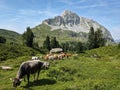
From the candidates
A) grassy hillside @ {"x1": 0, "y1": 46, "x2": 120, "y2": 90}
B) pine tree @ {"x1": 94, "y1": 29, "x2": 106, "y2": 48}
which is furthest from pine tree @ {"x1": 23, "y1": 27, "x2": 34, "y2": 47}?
grassy hillside @ {"x1": 0, "y1": 46, "x2": 120, "y2": 90}

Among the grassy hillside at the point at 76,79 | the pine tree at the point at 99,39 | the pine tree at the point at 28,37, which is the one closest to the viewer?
the grassy hillside at the point at 76,79

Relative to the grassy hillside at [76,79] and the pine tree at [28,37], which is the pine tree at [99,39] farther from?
the grassy hillside at [76,79]

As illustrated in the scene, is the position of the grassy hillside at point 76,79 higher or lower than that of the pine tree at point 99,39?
lower

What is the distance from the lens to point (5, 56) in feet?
370

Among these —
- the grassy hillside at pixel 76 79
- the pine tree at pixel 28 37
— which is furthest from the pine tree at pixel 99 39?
the grassy hillside at pixel 76 79

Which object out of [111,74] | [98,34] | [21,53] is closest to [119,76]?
[111,74]

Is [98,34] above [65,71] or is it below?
above

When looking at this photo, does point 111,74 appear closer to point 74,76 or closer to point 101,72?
point 101,72

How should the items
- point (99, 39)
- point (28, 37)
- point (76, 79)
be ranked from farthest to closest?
point (28, 37) → point (99, 39) → point (76, 79)

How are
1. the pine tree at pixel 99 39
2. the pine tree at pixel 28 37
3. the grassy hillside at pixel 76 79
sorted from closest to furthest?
the grassy hillside at pixel 76 79 < the pine tree at pixel 99 39 < the pine tree at pixel 28 37

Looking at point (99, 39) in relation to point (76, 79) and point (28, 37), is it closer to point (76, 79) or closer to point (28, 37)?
point (28, 37)

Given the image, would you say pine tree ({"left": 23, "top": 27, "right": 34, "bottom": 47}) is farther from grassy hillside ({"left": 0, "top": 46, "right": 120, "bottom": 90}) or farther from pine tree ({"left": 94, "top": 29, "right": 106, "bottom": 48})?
Answer: grassy hillside ({"left": 0, "top": 46, "right": 120, "bottom": 90})

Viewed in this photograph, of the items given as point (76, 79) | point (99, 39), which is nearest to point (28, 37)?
point (99, 39)

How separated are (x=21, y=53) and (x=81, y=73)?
94.8m
